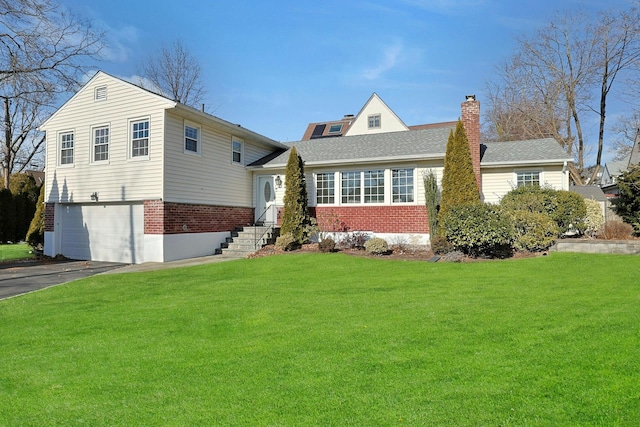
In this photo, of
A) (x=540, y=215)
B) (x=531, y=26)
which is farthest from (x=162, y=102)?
(x=531, y=26)

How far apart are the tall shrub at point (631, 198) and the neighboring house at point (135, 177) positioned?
14235 mm

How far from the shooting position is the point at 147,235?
1344cm

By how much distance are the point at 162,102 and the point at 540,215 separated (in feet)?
42.0

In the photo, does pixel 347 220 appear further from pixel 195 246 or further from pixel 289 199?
pixel 195 246

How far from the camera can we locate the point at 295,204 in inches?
590

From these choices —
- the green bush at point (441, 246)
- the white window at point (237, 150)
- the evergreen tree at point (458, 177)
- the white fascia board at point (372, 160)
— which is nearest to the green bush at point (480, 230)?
the green bush at point (441, 246)

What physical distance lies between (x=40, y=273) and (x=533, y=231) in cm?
1465

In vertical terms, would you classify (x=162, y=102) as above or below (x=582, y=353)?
above

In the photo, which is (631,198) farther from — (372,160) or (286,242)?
(286,242)

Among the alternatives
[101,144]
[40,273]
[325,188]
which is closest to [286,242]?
[325,188]

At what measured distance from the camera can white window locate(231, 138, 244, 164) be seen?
1664 centimetres

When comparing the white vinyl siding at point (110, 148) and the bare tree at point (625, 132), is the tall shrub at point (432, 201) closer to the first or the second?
the white vinyl siding at point (110, 148)

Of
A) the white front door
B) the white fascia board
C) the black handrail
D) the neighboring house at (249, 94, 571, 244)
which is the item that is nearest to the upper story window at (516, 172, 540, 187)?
the neighboring house at (249, 94, 571, 244)

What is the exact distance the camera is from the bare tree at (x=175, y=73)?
3083cm
